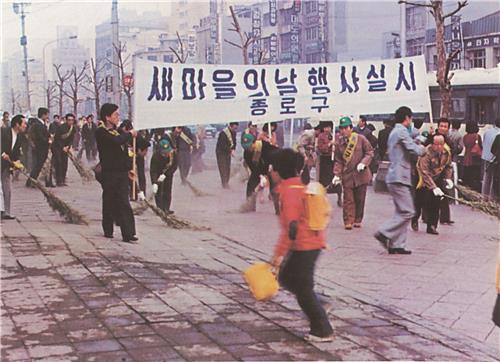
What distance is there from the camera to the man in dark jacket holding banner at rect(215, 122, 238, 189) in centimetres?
1567

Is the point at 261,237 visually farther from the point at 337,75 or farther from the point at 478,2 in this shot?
the point at 478,2

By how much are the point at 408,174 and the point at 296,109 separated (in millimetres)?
3095

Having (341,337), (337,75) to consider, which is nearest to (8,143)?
(337,75)

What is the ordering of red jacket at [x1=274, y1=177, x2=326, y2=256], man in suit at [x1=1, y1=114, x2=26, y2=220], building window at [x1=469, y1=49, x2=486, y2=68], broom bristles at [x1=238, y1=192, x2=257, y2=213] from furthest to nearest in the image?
1. building window at [x1=469, y1=49, x2=486, y2=68]
2. broom bristles at [x1=238, y1=192, x2=257, y2=213]
3. man in suit at [x1=1, y1=114, x2=26, y2=220]
4. red jacket at [x1=274, y1=177, x2=326, y2=256]

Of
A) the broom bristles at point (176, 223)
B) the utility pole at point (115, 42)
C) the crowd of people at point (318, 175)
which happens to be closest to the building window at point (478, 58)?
the utility pole at point (115, 42)

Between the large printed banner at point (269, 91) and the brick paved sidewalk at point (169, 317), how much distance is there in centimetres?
289

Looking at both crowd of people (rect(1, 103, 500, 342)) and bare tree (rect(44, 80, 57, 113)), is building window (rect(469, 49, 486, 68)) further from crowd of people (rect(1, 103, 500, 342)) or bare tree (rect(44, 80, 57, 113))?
bare tree (rect(44, 80, 57, 113))

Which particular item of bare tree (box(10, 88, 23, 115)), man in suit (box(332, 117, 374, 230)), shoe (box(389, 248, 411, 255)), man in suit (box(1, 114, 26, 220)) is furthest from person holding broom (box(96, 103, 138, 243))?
bare tree (box(10, 88, 23, 115))

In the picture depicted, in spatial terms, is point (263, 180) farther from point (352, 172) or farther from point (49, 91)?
point (49, 91)

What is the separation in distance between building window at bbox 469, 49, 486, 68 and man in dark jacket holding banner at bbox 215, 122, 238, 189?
70.5 feet

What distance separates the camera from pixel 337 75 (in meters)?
11.2

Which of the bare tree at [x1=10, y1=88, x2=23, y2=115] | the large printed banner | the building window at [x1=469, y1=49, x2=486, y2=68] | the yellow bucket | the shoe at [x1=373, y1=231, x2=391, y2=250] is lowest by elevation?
the shoe at [x1=373, y1=231, x2=391, y2=250]

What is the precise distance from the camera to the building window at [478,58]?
33969 mm

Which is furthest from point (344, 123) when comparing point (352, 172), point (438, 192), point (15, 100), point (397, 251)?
point (15, 100)
